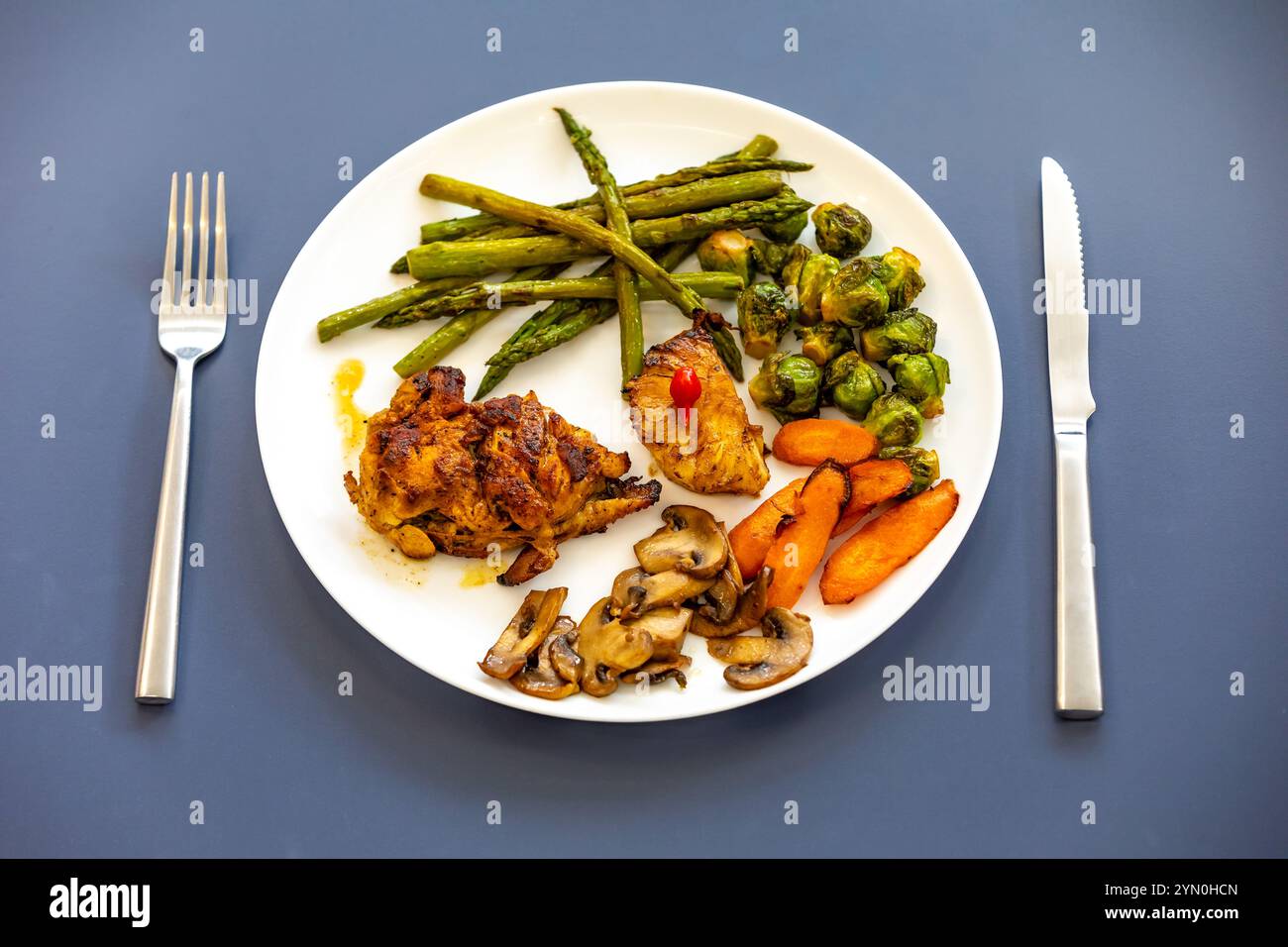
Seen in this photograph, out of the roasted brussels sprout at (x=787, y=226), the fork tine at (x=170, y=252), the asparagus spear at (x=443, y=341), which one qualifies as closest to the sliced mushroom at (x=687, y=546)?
the asparagus spear at (x=443, y=341)

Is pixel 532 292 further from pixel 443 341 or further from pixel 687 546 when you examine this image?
pixel 687 546

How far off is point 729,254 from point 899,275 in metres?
0.84

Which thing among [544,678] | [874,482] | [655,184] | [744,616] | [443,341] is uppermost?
[655,184]

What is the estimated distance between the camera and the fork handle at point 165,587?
5191 mm

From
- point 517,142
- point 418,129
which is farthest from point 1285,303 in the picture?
point 418,129

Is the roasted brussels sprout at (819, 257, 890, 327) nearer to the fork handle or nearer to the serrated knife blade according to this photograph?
the serrated knife blade

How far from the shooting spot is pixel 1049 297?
221 inches

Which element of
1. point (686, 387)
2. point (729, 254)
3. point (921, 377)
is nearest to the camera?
point (686, 387)

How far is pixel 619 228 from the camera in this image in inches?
215

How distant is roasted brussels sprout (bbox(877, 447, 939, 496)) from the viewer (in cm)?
509

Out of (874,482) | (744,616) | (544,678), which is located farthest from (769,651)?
(544,678)

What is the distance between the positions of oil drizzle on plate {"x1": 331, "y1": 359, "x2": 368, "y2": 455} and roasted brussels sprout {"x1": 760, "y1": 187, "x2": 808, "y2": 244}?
7.14 ft

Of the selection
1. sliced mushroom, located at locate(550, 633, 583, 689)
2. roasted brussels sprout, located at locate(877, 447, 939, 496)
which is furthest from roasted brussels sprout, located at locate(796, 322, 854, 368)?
sliced mushroom, located at locate(550, 633, 583, 689)

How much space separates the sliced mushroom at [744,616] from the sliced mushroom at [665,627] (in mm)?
118
